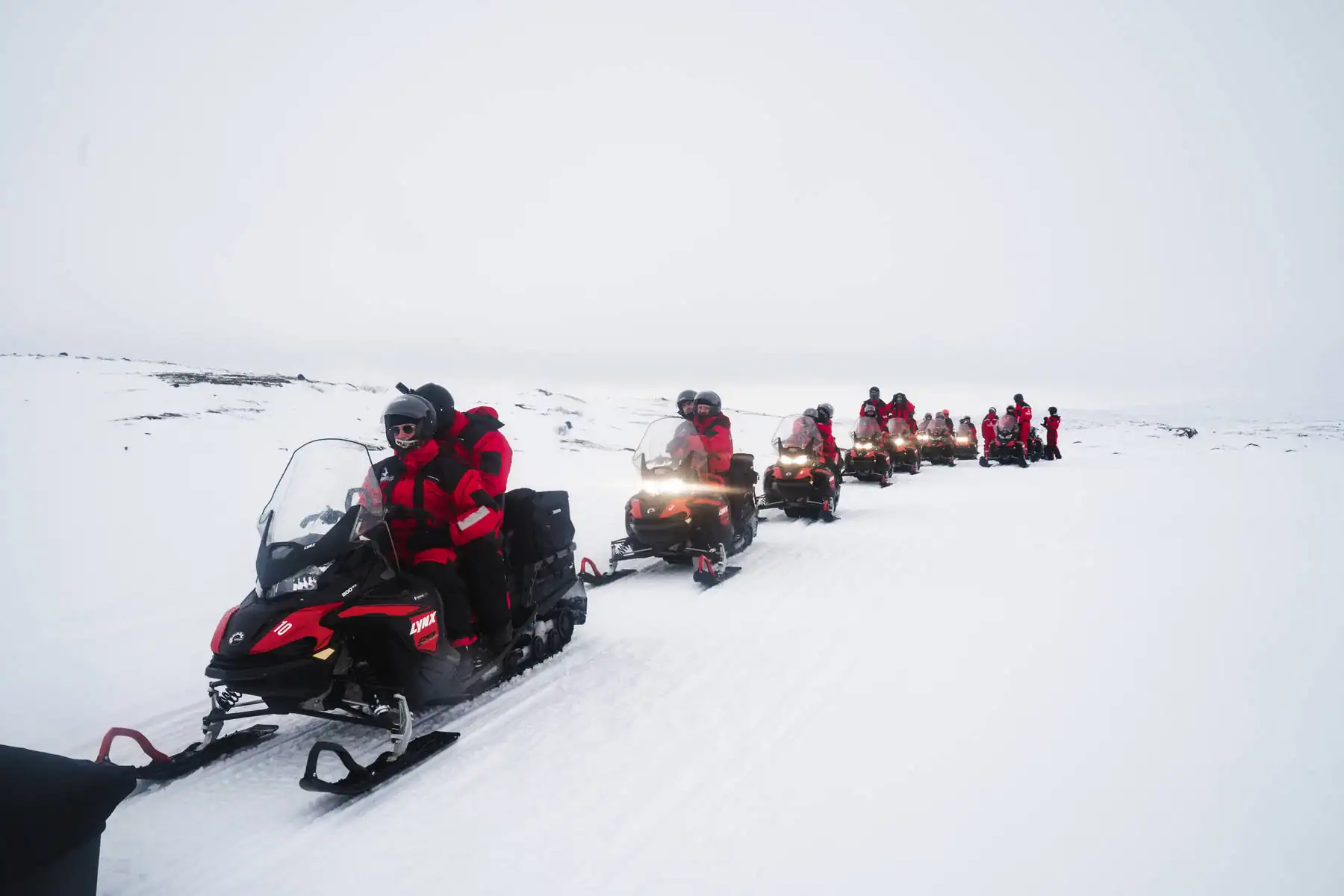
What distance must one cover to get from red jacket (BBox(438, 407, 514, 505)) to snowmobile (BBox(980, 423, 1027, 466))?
2149 centimetres

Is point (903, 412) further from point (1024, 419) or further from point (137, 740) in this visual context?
point (137, 740)

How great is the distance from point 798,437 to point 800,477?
0.88m

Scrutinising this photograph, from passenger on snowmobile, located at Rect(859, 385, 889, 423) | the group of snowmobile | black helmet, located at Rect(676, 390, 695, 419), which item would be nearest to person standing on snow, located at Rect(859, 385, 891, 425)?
passenger on snowmobile, located at Rect(859, 385, 889, 423)

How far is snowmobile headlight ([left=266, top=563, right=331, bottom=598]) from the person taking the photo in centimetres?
328

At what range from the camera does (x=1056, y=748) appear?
345 cm

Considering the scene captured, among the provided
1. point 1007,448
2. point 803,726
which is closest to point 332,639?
point 803,726

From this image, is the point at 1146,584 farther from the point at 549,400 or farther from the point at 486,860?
the point at 549,400

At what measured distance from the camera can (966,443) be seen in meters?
25.1

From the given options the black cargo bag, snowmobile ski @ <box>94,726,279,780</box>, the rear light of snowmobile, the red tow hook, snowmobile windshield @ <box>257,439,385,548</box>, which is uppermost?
snowmobile windshield @ <box>257,439,385,548</box>

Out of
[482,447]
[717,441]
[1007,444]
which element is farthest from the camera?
[1007,444]

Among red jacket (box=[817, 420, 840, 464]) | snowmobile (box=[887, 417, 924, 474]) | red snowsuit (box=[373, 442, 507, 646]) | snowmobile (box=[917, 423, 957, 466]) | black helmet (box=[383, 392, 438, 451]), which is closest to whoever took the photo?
black helmet (box=[383, 392, 438, 451])

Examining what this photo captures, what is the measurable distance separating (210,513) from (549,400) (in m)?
25.8

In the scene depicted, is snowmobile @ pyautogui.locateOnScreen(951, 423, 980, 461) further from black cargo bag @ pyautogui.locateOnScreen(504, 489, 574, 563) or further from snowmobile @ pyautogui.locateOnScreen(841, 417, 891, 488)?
black cargo bag @ pyautogui.locateOnScreen(504, 489, 574, 563)

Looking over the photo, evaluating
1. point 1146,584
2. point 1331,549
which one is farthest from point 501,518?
point 1331,549
